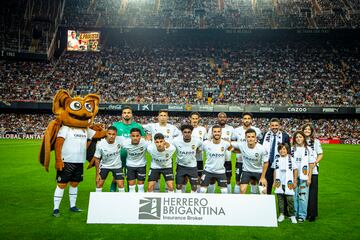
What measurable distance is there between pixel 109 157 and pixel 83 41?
40858mm

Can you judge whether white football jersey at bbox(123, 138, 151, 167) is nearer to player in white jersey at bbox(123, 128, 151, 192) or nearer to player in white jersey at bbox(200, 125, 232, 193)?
player in white jersey at bbox(123, 128, 151, 192)

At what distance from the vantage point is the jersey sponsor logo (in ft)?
18.0

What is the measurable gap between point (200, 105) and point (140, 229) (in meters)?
32.5

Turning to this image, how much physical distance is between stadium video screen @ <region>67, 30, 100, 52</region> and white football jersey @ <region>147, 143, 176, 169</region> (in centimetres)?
4036

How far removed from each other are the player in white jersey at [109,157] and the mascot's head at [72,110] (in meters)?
0.59

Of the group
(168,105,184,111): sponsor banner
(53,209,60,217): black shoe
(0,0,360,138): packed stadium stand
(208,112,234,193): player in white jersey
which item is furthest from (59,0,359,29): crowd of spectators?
(53,209,60,217): black shoe

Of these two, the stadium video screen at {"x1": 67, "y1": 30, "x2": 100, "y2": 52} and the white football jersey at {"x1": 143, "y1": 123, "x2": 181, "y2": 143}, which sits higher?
the stadium video screen at {"x1": 67, "y1": 30, "x2": 100, "y2": 52}

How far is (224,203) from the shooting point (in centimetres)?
551

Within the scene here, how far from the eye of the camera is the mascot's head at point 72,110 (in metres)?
6.79

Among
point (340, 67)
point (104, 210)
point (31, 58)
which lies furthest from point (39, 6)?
point (104, 210)

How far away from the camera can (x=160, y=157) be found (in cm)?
700

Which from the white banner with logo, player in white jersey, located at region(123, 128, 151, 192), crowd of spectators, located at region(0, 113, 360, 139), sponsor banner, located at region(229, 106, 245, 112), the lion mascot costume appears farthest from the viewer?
sponsor banner, located at region(229, 106, 245, 112)

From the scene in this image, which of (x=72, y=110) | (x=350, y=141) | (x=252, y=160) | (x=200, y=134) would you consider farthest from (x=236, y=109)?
(x=72, y=110)

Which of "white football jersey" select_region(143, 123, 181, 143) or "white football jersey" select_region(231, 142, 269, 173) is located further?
"white football jersey" select_region(143, 123, 181, 143)
